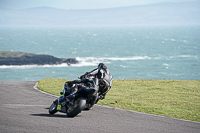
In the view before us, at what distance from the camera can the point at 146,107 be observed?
14008mm

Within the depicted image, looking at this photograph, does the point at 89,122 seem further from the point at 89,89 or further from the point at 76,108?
the point at 89,89

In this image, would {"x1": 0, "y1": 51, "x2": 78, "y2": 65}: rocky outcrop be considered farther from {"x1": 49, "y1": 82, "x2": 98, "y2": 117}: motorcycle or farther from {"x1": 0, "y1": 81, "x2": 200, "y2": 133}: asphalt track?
{"x1": 49, "y1": 82, "x2": 98, "y2": 117}: motorcycle

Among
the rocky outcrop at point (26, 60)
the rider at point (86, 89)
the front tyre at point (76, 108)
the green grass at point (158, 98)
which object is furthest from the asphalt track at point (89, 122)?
the rocky outcrop at point (26, 60)

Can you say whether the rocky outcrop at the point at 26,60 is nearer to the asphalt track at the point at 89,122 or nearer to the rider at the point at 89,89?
the asphalt track at the point at 89,122

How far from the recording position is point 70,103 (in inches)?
430

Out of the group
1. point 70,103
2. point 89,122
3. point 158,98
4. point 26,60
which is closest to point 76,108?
point 70,103

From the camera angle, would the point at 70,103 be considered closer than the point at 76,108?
No

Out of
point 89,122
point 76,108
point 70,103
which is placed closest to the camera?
point 89,122

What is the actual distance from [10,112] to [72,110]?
8.62 ft

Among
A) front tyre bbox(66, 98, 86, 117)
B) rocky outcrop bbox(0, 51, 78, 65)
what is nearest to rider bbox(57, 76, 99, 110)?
front tyre bbox(66, 98, 86, 117)

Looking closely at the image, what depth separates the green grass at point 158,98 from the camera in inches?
529

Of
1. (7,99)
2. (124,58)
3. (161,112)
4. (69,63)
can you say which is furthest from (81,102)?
(124,58)

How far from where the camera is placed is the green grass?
13438 millimetres

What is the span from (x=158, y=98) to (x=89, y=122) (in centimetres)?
791
